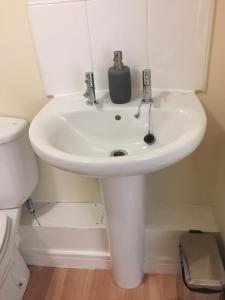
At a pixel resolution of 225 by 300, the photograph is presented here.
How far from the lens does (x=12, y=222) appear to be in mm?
1219

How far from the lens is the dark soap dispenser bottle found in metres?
0.93

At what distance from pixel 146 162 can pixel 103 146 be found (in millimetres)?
346

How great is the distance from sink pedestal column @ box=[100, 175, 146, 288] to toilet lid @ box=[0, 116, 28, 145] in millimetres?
410

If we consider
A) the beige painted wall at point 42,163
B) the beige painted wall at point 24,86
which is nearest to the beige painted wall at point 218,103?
the beige painted wall at point 42,163

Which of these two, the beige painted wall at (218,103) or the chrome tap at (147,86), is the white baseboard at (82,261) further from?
the chrome tap at (147,86)

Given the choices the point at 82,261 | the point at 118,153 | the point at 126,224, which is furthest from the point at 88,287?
the point at 118,153

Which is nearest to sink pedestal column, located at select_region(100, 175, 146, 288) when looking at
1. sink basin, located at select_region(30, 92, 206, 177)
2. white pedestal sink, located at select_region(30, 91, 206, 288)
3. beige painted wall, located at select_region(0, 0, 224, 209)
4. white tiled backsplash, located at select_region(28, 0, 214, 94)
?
white pedestal sink, located at select_region(30, 91, 206, 288)

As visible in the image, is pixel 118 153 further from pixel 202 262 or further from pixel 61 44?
pixel 202 262

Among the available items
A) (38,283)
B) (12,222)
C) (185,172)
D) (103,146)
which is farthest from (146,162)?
(38,283)

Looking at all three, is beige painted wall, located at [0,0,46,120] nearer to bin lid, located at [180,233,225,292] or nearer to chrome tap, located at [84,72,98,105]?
chrome tap, located at [84,72,98,105]

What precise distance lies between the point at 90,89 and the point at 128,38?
0.72 ft

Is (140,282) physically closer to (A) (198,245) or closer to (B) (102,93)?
(A) (198,245)

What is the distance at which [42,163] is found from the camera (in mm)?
1321

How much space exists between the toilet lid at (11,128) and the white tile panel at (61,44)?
185 mm
